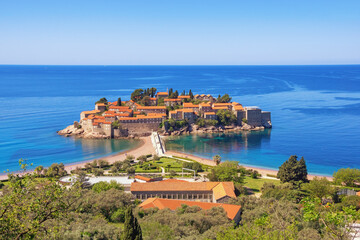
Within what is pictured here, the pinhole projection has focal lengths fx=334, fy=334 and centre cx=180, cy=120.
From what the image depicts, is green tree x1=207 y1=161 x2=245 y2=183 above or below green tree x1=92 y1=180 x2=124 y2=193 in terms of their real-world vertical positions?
below

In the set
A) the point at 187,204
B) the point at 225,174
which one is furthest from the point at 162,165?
the point at 187,204

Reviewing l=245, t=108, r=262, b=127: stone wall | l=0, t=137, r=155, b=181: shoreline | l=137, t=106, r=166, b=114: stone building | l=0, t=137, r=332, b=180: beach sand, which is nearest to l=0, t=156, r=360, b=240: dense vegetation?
l=0, t=137, r=332, b=180: beach sand

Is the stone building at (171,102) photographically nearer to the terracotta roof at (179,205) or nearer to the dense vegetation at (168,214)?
the dense vegetation at (168,214)

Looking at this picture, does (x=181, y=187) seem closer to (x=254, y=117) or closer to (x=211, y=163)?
(x=211, y=163)

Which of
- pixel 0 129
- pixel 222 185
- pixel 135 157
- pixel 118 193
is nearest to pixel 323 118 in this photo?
pixel 135 157

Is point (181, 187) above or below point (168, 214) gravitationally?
below

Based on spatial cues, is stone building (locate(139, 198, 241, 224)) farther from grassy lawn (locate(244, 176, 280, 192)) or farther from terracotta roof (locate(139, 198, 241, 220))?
grassy lawn (locate(244, 176, 280, 192))

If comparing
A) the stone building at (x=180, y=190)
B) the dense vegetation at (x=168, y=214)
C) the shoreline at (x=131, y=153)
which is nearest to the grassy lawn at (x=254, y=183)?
the dense vegetation at (x=168, y=214)
